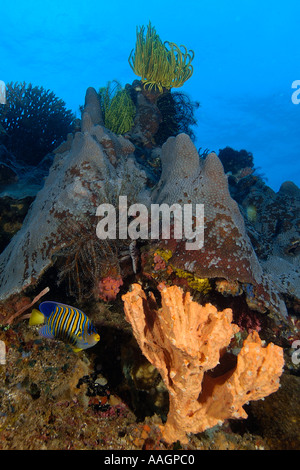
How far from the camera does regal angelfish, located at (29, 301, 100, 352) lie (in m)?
2.20

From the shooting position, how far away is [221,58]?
6762cm

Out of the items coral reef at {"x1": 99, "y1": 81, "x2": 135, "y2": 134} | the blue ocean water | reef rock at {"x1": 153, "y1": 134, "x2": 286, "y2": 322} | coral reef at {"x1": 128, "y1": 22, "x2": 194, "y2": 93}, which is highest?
the blue ocean water

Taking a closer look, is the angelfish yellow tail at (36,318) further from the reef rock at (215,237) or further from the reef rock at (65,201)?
the reef rock at (215,237)

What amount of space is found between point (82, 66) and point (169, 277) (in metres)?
85.0

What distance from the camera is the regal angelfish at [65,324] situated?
220 cm

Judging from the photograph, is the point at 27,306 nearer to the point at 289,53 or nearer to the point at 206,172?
the point at 206,172
